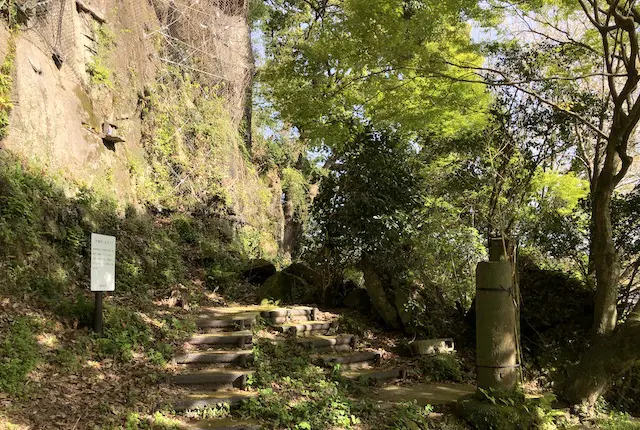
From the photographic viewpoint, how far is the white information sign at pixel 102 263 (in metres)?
5.78

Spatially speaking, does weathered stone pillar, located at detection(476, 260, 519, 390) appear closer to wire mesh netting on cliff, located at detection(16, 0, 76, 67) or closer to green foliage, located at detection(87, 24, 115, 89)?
wire mesh netting on cliff, located at detection(16, 0, 76, 67)

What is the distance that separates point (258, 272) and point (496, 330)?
6.58 metres

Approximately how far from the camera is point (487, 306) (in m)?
5.97

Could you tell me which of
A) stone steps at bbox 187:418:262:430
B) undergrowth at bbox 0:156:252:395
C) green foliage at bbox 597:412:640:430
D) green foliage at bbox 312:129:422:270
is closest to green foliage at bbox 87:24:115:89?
undergrowth at bbox 0:156:252:395

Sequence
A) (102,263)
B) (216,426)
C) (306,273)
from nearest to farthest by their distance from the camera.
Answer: (216,426)
(102,263)
(306,273)

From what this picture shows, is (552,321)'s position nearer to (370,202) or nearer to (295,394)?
(370,202)

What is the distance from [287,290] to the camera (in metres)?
10.2

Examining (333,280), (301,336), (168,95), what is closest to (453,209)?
(333,280)

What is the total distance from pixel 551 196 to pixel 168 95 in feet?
33.0

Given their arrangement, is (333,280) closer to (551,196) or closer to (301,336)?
(301,336)

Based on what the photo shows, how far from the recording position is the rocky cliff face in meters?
8.06

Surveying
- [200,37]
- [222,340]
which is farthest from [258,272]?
[200,37]

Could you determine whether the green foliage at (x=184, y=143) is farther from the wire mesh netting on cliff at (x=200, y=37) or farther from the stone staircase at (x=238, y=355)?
the stone staircase at (x=238, y=355)

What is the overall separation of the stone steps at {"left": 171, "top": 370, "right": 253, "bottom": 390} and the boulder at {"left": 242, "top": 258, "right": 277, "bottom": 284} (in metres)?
5.36
